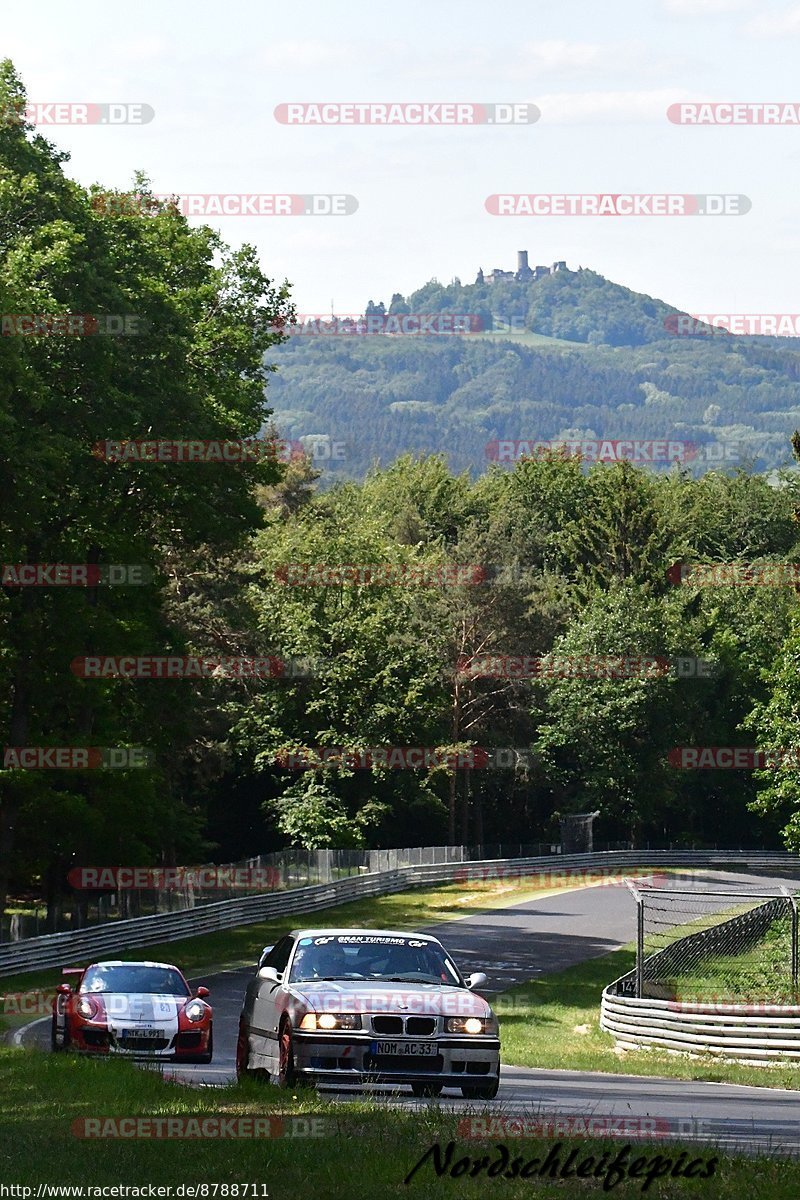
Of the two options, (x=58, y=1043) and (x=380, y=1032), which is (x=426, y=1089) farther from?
(x=58, y=1043)

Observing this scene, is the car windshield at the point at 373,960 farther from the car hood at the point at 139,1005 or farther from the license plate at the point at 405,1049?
the car hood at the point at 139,1005

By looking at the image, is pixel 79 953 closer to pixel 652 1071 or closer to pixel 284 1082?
pixel 652 1071

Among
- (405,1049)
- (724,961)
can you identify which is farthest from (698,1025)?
(405,1049)

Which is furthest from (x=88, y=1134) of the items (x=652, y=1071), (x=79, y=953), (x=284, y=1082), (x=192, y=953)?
(x=192, y=953)

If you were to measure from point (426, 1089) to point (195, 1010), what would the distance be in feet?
23.3

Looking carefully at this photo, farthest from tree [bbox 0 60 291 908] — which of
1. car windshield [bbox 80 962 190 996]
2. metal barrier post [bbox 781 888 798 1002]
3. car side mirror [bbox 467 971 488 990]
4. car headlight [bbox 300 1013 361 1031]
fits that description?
car headlight [bbox 300 1013 361 1031]

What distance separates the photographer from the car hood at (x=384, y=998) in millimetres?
12688

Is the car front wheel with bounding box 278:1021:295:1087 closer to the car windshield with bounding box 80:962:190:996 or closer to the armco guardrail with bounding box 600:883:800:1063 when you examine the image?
the car windshield with bounding box 80:962:190:996

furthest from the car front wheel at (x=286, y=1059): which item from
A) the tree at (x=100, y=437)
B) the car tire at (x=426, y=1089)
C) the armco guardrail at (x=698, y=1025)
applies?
the tree at (x=100, y=437)

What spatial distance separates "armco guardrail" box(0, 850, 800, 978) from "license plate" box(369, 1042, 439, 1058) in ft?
76.7

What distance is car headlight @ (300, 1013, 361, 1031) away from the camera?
12.6m

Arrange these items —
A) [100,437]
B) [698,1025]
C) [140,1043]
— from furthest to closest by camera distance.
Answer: [100,437]
[698,1025]
[140,1043]

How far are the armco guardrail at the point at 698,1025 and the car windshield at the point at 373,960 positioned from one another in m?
8.73

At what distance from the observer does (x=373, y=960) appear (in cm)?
1395
